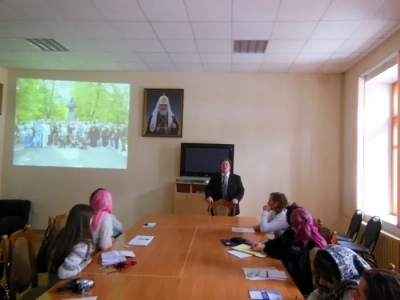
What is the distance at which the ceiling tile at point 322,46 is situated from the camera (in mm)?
4328

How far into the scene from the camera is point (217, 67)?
5633 millimetres

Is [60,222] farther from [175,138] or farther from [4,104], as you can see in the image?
[4,104]

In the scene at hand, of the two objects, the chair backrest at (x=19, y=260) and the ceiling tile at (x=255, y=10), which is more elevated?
the ceiling tile at (x=255, y=10)

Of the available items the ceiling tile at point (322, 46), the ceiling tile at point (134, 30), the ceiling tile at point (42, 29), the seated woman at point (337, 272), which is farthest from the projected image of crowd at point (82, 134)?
the seated woman at point (337, 272)

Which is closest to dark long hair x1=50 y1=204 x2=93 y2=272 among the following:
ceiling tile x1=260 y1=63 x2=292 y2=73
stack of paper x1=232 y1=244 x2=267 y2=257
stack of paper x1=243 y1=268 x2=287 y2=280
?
stack of paper x1=243 y1=268 x2=287 y2=280

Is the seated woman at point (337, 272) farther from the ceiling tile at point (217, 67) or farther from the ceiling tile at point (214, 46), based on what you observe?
the ceiling tile at point (217, 67)

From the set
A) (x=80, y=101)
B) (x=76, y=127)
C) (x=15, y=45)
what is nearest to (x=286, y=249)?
(x=15, y=45)

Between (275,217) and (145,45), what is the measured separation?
2981 millimetres

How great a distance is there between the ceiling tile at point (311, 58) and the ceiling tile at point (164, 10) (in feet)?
6.86

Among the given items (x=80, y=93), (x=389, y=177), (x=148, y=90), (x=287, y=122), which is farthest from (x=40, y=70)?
(x=389, y=177)

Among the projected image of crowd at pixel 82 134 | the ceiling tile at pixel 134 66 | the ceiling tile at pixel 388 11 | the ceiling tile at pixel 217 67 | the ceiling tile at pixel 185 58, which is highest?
the ceiling tile at pixel 217 67

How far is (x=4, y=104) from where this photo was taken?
611 centimetres

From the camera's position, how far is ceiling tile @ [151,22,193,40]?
12.8 feet

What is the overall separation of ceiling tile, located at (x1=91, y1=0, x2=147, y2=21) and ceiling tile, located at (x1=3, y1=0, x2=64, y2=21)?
0.56m
